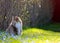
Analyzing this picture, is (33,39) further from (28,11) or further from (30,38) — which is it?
(28,11)

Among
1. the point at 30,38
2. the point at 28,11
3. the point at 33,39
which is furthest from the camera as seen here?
the point at 28,11

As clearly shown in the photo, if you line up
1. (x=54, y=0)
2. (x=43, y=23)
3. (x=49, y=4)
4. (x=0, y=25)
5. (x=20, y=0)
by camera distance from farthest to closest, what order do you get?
(x=54, y=0)
(x=49, y=4)
(x=43, y=23)
(x=20, y=0)
(x=0, y=25)

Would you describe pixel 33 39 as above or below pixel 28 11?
below

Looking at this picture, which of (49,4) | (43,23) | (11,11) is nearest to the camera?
(11,11)

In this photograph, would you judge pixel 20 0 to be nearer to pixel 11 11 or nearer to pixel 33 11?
pixel 11 11

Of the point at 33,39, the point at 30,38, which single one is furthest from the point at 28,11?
the point at 33,39

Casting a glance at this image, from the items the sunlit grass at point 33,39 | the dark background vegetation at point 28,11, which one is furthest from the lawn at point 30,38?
the dark background vegetation at point 28,11

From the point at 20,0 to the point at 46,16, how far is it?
14.7 feet

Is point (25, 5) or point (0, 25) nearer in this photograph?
point (0, 25)

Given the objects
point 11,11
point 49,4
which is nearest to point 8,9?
point 11,11

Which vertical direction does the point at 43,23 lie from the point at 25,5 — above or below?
below

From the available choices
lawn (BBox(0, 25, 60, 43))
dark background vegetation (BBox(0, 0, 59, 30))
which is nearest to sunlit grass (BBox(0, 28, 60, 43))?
lawn (BBox(0, 25, 60, 43))

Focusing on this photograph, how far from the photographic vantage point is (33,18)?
46.0 ft

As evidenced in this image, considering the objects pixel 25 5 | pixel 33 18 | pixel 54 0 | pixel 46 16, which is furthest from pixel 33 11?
→ pixel 54 0
